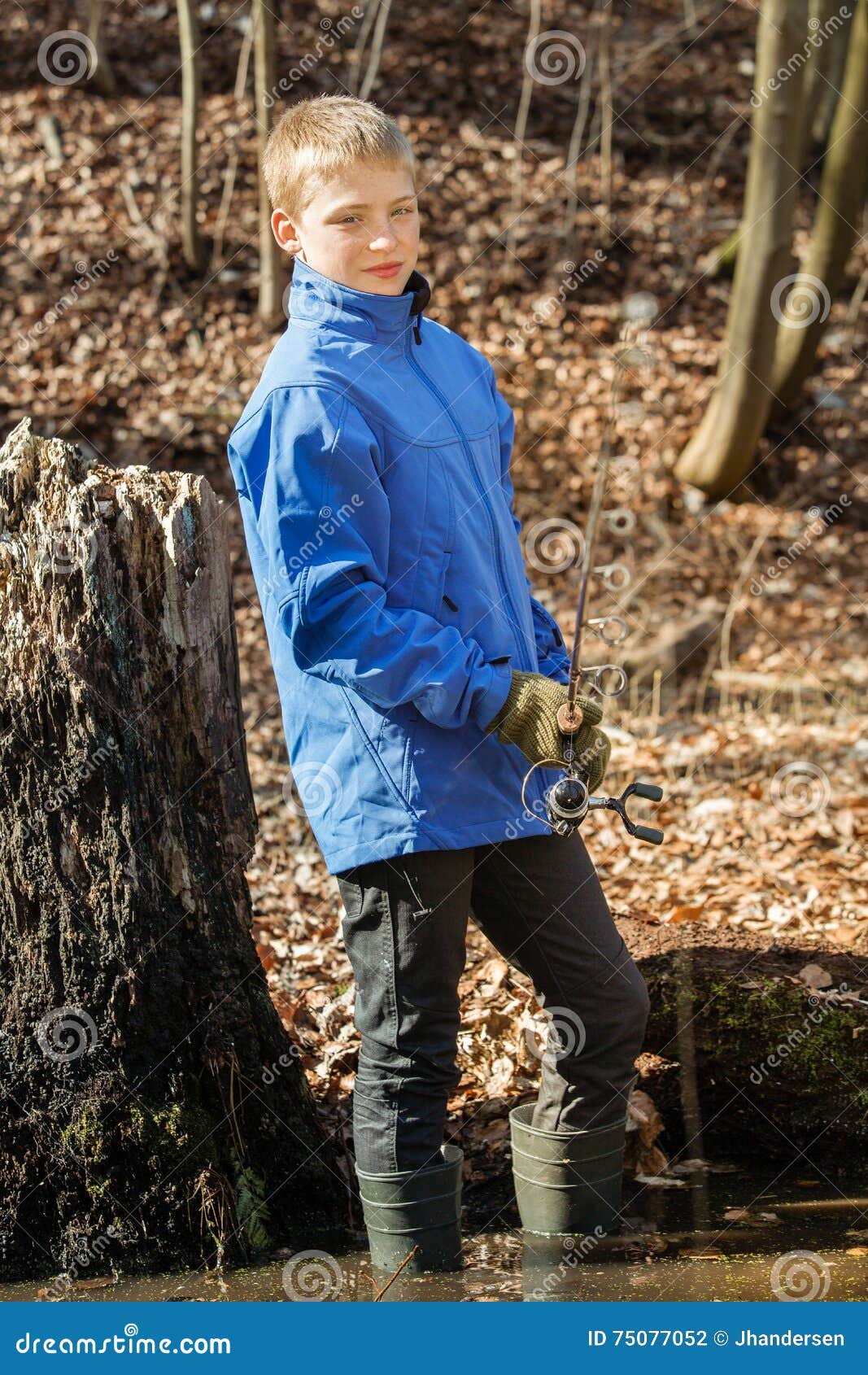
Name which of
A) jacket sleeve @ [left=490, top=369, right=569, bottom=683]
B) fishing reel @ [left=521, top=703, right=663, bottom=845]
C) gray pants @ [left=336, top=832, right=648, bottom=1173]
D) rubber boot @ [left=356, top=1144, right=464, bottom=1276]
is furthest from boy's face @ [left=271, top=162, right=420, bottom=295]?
rubber boot @ [left=356, top=1144, right=464, bottom=1276]

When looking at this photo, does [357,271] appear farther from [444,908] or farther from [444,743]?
[444,908]

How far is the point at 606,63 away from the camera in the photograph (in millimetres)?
12430

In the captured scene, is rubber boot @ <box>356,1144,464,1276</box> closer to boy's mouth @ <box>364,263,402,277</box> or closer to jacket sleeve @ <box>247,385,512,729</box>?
jacket sleeve @ <box>247,385,512,729</box>

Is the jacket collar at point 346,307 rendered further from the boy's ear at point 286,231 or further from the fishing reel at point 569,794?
the fishing reel at point 569,794

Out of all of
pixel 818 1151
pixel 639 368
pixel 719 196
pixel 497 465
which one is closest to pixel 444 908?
pixel 497 465

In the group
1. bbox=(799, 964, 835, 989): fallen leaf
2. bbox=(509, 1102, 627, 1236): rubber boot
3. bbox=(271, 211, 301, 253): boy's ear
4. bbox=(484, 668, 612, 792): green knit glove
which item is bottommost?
bbox=(509, 1102, 627, 1236): rubber boot

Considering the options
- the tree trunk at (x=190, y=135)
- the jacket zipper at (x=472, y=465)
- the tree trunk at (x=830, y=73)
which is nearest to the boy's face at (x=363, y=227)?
the jacket zipper at (x=472, y=465)

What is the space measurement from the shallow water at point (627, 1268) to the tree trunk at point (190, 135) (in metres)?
10.0

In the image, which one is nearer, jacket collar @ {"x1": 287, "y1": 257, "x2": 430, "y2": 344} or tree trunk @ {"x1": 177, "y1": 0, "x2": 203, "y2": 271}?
jacket collar @ {"x1": 287, "y1": 257, "x2": 430, "y2": 344}

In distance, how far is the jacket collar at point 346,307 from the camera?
8.89ft

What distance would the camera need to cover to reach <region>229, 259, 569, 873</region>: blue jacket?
101 inches

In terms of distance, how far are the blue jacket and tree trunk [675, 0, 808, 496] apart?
7431 millimetres

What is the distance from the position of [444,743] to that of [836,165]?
9454 millimetres

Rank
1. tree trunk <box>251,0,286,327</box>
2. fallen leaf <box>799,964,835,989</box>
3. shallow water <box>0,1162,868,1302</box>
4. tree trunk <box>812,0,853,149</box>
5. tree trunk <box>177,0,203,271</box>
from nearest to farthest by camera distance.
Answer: shallow water <box>0,1162,868,1302</box>, fallen leaf <box>799,964,835,989</box>, tree trunk <box>251,0,286,327</box>, tree trunk <box>177,0,203,271</box>, tree trunk <box>812,0,853,149</box>
